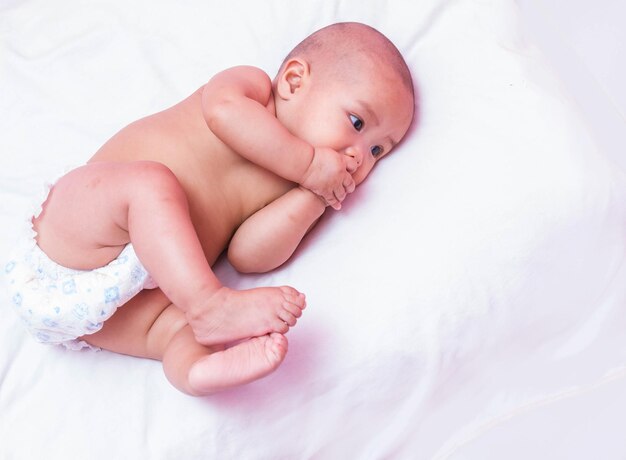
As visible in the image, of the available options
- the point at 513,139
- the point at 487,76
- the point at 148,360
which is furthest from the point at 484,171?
the point at 148,360

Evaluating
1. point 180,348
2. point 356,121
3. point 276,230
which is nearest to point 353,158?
point 356,121

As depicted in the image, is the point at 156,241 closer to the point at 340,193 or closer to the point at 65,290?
the point at 65,290

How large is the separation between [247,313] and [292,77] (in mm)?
464

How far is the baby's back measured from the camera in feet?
4.00

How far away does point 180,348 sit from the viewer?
1104 millimetres

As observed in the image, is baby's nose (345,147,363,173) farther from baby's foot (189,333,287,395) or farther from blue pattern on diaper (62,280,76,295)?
blue pattern on diaper (62,280,76,295)

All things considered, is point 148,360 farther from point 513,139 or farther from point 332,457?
point 513,139

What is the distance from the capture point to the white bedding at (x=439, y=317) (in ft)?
3.77

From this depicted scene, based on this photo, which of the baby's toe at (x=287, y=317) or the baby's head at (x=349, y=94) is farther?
the baby's head at (x=349, y=94)

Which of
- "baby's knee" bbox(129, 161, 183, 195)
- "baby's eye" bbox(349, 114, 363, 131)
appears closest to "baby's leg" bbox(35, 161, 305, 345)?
"baby's knee" bbox(129, 161, 183, 195)

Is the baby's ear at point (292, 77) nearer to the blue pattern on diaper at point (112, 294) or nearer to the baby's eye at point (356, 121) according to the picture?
the baby's eye at point (356, 121)

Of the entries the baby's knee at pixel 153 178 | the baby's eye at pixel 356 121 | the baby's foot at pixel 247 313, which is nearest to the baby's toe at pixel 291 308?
the baby's foot at pixel 247 313

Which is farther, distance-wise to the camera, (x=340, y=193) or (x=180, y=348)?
(x=340, y=193)

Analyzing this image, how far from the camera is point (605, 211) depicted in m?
1.21
